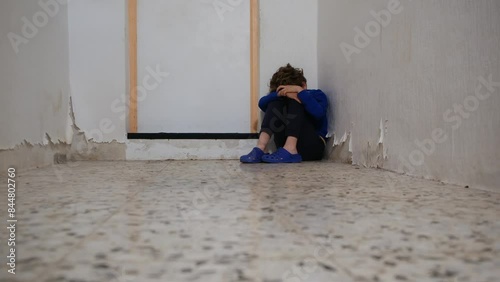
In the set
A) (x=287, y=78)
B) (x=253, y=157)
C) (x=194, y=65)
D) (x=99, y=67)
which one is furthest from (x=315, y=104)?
(x=99, y=67)

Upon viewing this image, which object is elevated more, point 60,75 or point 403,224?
point 60,75

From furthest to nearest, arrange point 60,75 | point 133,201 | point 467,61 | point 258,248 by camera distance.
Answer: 1. point 60,75
2. point 467,61
3. point 133,201
4. point 258,248

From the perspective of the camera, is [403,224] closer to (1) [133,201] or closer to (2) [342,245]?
(2) [342,245]

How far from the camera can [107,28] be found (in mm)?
2252

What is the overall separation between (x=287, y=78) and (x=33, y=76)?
1.24 metres

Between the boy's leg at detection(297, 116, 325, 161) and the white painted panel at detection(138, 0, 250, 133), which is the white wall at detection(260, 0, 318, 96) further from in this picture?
the boy's leg at detection(297, 116, 325, 161)

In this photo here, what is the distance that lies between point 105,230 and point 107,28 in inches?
74.0

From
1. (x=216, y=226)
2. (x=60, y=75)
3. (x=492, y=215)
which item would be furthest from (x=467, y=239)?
(x=60, y=75)

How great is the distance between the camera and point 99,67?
2.27 metres

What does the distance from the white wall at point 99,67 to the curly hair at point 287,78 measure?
0.84 meters

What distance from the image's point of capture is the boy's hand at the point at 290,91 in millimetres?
2174

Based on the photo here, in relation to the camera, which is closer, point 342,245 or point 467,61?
point 342,245

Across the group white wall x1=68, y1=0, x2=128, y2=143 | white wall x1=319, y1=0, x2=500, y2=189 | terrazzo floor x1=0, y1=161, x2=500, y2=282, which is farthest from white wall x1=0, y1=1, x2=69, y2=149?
white wall x1=319, y1=0, x2=500, y2=189

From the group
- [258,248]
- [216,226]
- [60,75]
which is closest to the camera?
[258,248]
